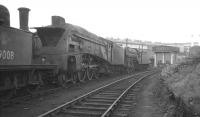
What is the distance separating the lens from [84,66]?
52.5 ft

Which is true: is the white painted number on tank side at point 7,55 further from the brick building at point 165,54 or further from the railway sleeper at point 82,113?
the brick building at point 165,54

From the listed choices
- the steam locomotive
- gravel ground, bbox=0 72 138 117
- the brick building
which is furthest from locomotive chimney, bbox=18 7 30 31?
the brick building

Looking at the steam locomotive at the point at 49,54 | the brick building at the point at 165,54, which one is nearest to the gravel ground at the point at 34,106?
the steam locomotive at the point at 49,54

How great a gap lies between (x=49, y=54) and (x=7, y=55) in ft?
17.3

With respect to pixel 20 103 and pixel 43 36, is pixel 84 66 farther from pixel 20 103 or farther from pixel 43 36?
pixel 20 103

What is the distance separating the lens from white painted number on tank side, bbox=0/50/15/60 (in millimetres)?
7992

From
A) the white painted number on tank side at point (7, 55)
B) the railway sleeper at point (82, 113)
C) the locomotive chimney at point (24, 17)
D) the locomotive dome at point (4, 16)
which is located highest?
the locomotive chimney at point (24, 17)

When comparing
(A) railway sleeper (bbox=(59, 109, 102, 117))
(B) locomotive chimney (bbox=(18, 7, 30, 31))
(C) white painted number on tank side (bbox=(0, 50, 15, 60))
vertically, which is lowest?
(A) railway sleeper (bbox=(59, 109, 102, 117))

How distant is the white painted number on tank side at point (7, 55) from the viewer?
7992 millimetres

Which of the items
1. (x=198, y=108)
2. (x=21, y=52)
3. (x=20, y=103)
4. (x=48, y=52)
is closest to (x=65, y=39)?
(x=48, y=52)

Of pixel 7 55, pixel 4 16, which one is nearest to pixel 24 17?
pixel 4 16

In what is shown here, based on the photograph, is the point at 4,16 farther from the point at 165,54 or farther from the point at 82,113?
the point at 165,54

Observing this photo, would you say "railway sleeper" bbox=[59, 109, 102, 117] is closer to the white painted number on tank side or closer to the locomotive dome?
the white painted number on tank side

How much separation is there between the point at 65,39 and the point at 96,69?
581cm
